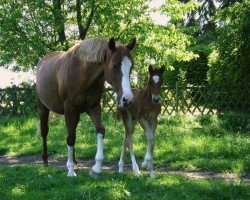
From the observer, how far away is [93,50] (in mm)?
6316

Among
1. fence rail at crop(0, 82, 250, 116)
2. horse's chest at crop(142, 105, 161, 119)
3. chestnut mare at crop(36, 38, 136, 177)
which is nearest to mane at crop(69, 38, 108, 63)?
chestnut mare at crop(36, 38, 136, 177)

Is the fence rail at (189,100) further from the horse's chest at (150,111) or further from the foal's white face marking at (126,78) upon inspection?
the foal's white face marking at (126,78)

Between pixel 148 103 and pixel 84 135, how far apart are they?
192 inches

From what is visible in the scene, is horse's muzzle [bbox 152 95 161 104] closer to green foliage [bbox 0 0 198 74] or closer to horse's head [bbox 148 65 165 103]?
horse's head [bbox 148 65 165 103]

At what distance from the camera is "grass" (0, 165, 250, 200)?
536 cm

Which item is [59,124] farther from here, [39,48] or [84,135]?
[39,48]

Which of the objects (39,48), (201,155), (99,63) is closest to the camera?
(99,63)

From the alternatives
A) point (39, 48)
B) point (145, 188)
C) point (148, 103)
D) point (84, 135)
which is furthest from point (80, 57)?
point (39, 48)

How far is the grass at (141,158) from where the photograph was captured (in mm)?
5566

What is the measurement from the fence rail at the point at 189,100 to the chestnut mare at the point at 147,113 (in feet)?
29.0

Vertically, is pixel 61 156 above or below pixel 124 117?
below

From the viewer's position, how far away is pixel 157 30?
17.0 meters

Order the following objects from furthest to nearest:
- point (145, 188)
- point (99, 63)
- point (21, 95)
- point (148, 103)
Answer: point (21, 95) < point (148, 103) < point (99, 63) < point (145, 188)

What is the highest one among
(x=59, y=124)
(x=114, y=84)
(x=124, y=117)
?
(x=114, y=84)
